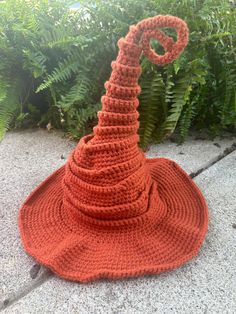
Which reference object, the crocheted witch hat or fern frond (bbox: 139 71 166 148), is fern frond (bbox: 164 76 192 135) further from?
the crocheted witch hat

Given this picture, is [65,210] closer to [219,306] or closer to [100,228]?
[100,228]

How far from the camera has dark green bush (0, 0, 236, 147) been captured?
2.02 meters

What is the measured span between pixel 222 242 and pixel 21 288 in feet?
2.57

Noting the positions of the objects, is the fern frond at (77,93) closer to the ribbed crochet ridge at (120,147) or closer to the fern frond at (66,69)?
the fern frond at (66,69)

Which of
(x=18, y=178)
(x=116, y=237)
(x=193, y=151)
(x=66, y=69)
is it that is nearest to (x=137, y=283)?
(x=116, y=237)

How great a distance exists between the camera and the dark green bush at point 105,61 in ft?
6.61

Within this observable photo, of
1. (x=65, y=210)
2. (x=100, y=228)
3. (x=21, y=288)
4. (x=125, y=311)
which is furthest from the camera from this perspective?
(x=65, y=210)

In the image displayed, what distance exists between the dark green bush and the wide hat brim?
0.63 metres

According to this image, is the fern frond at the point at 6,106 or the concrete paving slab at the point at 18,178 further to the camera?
the fern frond at the point at 6,106

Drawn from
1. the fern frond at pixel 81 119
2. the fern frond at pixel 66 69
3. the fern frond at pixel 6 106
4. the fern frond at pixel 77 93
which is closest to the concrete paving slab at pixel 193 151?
the fern frond at pixel 81 119

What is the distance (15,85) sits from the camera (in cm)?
218

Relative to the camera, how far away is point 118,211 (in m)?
1.30

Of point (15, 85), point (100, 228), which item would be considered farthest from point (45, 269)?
point (15, 85)

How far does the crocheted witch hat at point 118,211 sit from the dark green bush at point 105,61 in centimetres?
72
